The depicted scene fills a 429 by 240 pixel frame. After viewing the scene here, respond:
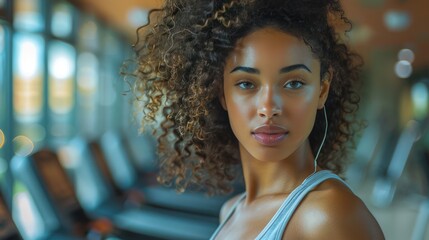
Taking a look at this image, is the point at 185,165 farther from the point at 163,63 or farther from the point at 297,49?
the point at 297,49

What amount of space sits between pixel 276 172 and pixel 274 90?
24 centimetres

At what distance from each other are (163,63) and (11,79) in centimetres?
319

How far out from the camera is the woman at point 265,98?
118 cm

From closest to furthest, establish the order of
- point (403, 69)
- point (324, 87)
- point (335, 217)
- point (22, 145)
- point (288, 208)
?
1. point (335, 217)
2. point (288, 208)
3. point (324, 87)
4. point (22, 145)
5. point (403, 69)

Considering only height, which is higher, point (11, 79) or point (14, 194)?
point (11, 79)

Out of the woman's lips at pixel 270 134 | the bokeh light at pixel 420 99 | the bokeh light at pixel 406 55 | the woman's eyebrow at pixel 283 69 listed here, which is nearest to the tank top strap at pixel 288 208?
the woman's lips at pixel 270 134

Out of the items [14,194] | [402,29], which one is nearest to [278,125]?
[14,194]

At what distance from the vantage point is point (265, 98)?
47.5 inches

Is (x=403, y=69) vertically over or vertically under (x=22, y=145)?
over

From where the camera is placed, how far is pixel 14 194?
4129 mm

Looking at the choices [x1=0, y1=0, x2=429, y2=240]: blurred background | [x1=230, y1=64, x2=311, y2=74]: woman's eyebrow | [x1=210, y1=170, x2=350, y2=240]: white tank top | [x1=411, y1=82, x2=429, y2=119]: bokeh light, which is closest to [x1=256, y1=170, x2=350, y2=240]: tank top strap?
[x1=210, y1=170, x2=350, y2=240]: white tank top

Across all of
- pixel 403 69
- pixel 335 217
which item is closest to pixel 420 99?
pixel 403 69

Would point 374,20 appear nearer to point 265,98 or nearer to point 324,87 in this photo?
point 324,87

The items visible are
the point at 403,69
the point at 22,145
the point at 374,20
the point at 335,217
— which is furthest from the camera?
the point at 403,69
